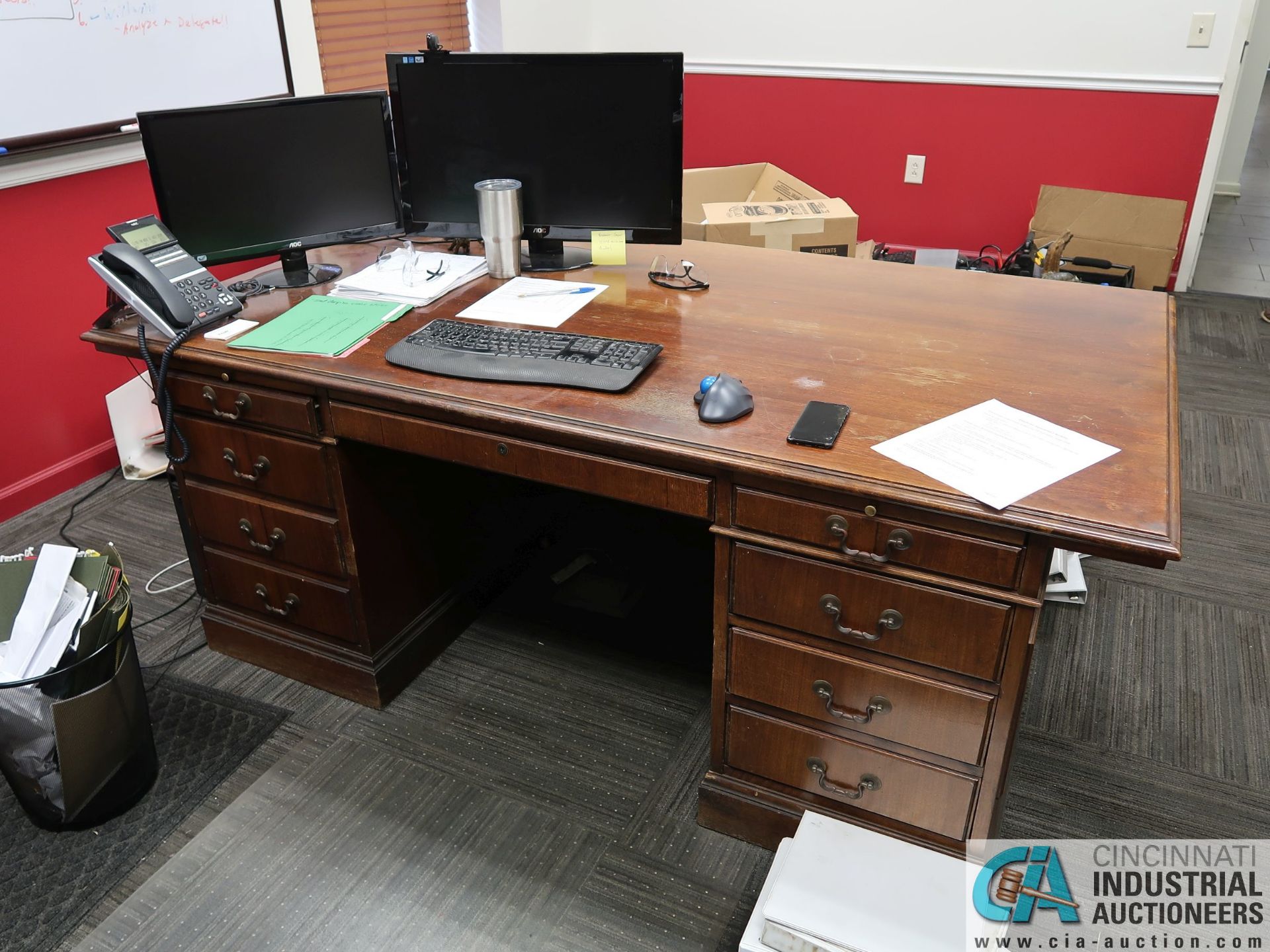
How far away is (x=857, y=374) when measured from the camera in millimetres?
1539

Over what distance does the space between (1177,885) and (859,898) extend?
62 centimetres

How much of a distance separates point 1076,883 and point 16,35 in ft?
9.90

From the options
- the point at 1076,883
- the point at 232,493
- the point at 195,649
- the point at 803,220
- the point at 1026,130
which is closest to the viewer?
the point at 1076,883

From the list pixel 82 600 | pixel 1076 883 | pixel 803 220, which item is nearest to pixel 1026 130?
pixel 803 220

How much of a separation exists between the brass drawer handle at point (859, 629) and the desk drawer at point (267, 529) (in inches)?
37.8

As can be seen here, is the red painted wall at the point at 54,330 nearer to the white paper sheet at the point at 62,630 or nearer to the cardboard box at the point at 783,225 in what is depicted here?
the white paper sheet at the point at 62,630

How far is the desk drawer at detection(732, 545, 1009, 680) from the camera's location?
1.31 m

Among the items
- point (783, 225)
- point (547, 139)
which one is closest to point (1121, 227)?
point (783, 225)

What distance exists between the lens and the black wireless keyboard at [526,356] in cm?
152

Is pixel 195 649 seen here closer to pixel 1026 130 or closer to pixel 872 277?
pixel 872 277

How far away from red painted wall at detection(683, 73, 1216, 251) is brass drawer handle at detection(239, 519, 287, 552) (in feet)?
→ 10.8

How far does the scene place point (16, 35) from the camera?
2.37 metres

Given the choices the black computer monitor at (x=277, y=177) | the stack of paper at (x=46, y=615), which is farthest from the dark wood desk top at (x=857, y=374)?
the stack of paper at (x=46, y=615)

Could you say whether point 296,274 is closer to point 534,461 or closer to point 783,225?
point 534,461
